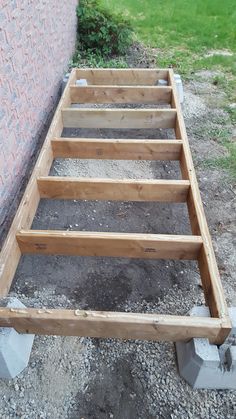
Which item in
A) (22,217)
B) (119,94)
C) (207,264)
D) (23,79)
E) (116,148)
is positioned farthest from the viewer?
(119,94)

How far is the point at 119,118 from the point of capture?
4.46 meters

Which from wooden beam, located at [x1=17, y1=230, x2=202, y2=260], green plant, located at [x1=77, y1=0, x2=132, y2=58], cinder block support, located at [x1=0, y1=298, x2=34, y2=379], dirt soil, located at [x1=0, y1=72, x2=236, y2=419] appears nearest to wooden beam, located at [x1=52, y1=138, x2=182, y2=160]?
dirt soil, located at [x1=0, y1=72, x2=236, y2=419]

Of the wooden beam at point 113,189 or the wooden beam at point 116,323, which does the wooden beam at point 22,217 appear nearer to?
the wooden beam at point 113,189

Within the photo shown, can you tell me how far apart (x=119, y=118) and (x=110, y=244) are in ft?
6.97

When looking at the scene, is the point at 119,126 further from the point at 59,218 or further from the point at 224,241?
the point at 224,241

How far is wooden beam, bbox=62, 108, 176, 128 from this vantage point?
14.5 feet

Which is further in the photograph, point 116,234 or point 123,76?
point 123,76

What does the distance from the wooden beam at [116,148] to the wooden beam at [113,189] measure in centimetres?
63

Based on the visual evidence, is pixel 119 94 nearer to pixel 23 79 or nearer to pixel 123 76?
pixel 123 76

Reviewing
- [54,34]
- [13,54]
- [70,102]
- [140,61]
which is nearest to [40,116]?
[70,102]

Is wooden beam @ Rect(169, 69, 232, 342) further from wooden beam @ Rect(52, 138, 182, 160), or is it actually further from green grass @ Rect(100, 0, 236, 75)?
green grass @ Rect(100, 0, 236, 75)

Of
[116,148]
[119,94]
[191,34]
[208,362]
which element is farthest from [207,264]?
[191,34]

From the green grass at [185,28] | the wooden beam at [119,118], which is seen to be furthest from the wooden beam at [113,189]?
the green grass at [185,28]

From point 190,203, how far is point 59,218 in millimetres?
1366
